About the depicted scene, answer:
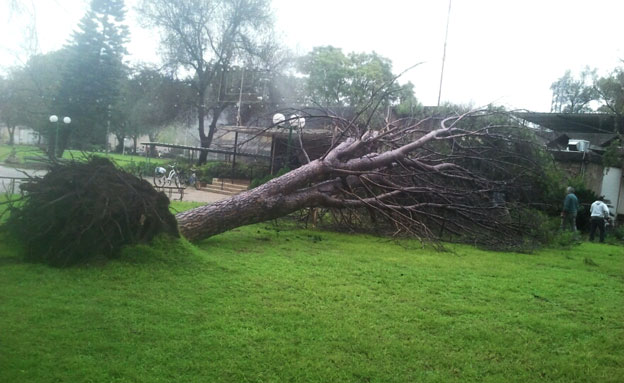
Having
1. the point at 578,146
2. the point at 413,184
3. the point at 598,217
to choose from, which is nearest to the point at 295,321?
the point at 413,184

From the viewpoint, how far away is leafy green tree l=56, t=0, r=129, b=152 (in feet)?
18.7

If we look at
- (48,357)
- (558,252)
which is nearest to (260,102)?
(558,252)

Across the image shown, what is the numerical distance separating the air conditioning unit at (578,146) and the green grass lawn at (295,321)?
36.8ft

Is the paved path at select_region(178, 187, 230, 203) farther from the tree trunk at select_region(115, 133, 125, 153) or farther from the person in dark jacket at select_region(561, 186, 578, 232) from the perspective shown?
the person in dark jacket at select_region(561, 186, 578, 232)

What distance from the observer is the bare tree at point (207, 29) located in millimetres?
8388

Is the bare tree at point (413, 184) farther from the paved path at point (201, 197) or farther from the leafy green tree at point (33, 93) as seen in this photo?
the paved path at point (201, 197)

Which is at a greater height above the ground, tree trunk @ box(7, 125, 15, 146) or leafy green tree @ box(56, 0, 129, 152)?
leafy green tree @ box(56, 0, 129, 152)

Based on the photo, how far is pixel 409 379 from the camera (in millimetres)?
3143

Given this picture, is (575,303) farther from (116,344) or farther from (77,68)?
(77,68)

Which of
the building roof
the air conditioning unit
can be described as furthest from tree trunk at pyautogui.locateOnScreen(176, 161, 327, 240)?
the building roof

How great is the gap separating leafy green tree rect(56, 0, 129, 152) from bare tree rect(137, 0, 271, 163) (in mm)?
753

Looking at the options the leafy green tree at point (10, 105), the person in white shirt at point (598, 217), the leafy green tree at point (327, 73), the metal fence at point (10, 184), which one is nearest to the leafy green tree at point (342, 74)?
the leafy green tree at point (327, 73)

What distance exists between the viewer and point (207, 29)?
41.3 feet

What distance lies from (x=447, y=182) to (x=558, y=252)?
2371 millimetres
